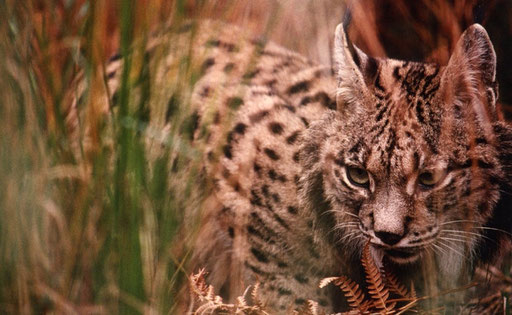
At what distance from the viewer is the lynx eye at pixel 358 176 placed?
3.33 m

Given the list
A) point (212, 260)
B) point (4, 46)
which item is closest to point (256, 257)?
point (212, 260)

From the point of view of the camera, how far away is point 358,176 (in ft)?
11.0

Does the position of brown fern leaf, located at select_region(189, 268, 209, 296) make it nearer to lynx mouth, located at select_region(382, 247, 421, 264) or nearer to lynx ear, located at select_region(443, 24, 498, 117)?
lynx mouth, located at select_region(382, 247, 421, 264)

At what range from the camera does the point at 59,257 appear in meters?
2.68

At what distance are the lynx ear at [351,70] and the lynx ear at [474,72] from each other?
35 cm

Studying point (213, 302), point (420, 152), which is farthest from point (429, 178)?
point (213, 302)

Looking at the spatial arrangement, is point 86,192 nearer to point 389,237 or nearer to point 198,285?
point 198,285

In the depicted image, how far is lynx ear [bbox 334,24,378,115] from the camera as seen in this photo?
3396 millimetres

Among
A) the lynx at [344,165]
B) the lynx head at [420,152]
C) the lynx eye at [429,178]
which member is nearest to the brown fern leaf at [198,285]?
the lynx at [344,165]

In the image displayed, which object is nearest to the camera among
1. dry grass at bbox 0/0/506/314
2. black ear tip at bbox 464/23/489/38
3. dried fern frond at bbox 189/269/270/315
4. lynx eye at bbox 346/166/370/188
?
dry grass at bbox 0/0/506/314

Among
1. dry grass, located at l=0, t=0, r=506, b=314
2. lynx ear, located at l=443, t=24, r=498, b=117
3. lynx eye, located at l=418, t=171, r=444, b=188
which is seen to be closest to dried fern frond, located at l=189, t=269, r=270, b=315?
dry grass, located at l=0, t=0, r=506, b=314

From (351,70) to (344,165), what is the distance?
1.34 feet

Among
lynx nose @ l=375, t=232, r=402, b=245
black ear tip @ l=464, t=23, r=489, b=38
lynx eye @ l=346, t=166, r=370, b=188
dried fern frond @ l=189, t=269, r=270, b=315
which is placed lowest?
dried fern frond @ l=189, t=269, r=270, b=315

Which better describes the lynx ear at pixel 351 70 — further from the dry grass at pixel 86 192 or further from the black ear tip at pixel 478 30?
the dry grass at pixel 86 192
